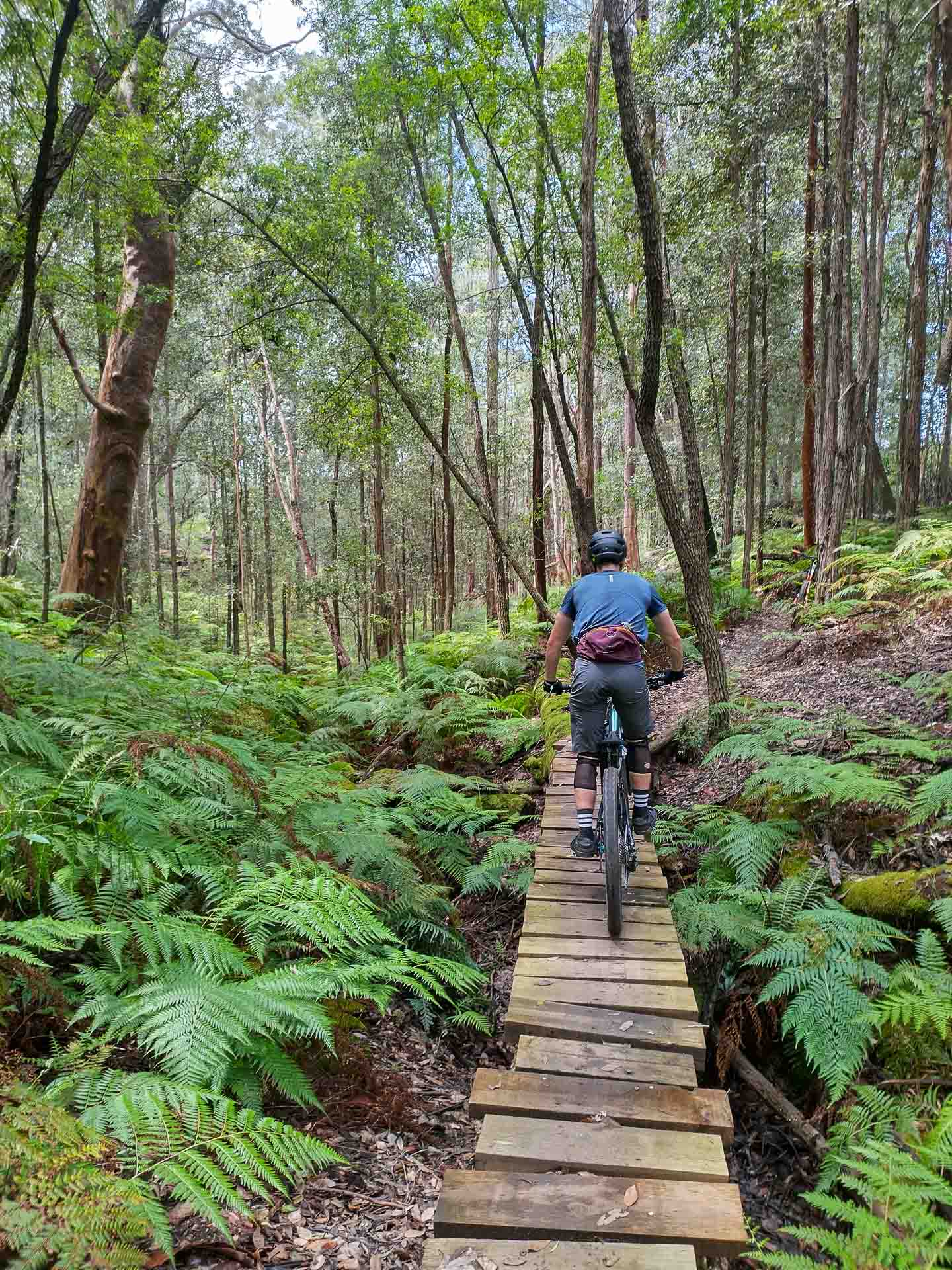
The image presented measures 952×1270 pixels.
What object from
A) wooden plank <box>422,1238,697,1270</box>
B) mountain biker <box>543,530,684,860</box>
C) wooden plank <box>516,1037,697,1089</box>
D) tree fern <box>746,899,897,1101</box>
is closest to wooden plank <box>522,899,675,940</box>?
mountain biker <box>543,530,684,860</box>

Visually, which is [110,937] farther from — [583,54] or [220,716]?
[583,54]

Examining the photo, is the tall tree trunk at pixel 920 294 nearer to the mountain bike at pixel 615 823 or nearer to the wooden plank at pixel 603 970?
the mountain bike at pixel 615 823

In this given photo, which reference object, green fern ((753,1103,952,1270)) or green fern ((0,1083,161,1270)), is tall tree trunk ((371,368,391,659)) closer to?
green fern ((0,1083,161,1270))

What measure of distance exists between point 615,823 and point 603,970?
0.76 m

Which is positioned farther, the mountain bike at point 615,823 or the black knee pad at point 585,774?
the black knee pad at point 585,774

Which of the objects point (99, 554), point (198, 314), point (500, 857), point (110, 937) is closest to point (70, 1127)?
point (110, 937)

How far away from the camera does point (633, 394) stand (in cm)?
616

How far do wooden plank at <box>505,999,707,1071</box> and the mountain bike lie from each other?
70 cm

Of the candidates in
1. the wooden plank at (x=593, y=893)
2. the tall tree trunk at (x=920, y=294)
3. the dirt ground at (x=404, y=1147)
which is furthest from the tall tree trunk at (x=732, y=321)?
the wooden plank at (x=593, y=893)

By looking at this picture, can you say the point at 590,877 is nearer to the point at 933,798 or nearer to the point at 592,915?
the point at 592,915

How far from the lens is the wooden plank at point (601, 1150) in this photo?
2.30 metres

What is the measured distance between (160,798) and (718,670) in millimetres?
4835

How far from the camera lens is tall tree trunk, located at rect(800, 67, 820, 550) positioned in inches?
456

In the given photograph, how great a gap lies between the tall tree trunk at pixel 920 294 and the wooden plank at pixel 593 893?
1273 centimetres
